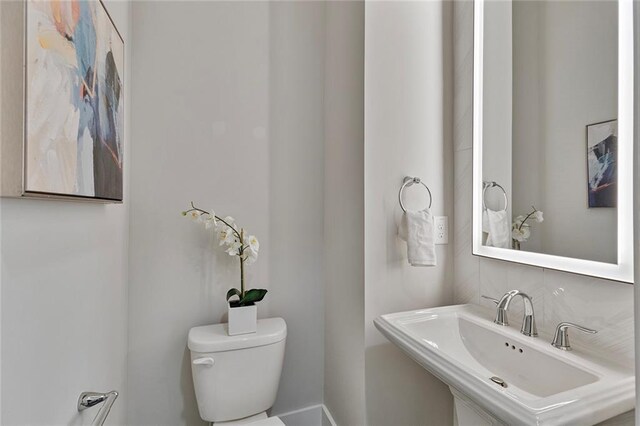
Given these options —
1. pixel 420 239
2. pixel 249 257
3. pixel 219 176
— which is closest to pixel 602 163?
pixel 420 239

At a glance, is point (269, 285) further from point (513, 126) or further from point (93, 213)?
point (513, 126)

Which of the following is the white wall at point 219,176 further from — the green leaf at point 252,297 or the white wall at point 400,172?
the white wall at point 400,172

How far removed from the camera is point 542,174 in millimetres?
1061

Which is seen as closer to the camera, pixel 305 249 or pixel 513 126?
pixel 513 126

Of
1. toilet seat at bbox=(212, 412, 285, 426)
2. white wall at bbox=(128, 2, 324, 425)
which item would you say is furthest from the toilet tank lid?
toilet seat at bbox=(212, 412, 285, 426)

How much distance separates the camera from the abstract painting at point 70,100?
55 cm

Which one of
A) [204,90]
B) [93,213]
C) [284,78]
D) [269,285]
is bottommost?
[269,285]

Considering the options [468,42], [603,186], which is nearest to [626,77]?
[603,186]

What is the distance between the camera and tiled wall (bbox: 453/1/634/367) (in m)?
0.82

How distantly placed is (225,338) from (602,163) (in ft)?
4.86

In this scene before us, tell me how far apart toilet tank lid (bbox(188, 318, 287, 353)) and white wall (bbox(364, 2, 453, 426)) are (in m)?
0.43

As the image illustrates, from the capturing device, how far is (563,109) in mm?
1000

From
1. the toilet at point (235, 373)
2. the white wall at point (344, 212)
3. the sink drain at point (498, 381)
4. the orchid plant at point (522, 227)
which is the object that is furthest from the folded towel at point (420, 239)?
the toilet at point (235, 373)

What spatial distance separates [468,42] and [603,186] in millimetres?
815
